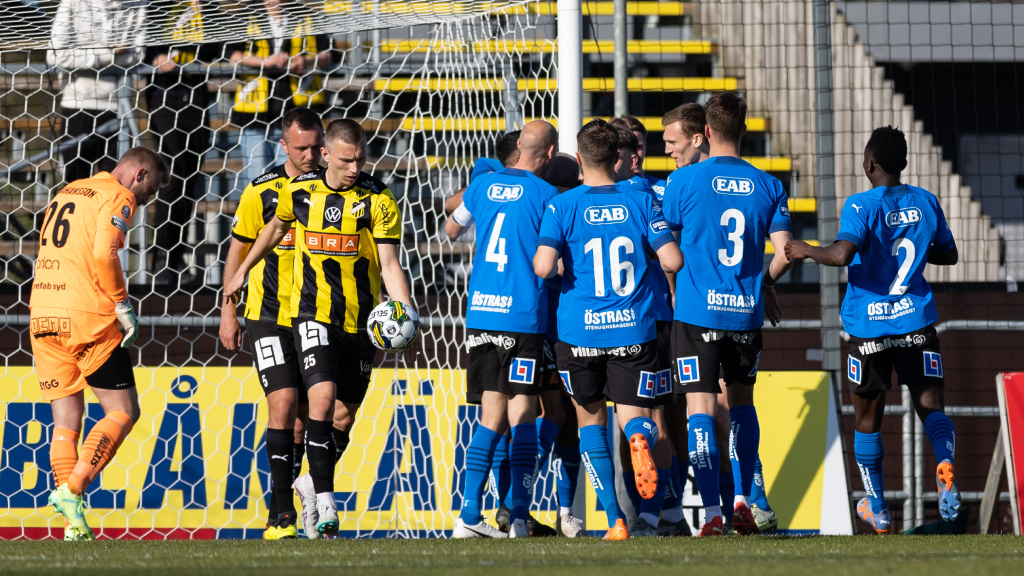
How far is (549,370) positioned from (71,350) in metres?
2.35

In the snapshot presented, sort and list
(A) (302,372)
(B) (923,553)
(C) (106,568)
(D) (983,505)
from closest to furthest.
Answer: (C) (106,568)
(B) (923,553)
(A) (302,372)
(D) (983,505)

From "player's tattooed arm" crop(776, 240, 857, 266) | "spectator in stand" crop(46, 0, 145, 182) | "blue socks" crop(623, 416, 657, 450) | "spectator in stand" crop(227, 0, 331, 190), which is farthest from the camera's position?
"spectator in stand" crop(227, 0, 331, 190)

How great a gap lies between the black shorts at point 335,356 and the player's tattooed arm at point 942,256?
282 centimetres

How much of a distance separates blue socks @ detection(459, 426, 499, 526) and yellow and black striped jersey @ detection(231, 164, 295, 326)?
3.83ft

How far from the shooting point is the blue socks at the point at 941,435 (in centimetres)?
492

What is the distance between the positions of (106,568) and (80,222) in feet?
8.16

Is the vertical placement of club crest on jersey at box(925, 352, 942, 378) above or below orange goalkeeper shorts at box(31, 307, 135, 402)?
below

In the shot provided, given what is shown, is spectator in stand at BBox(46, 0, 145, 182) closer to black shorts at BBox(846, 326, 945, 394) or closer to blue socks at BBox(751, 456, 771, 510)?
blue socks at BBox(751, 456, 771, 510)

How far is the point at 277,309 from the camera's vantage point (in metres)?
5.10

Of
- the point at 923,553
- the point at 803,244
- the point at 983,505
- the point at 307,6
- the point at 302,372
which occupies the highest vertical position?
the point at 307,6

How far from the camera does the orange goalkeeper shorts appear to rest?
510 centimetres

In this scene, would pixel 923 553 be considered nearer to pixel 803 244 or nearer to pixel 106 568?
pixel 803 244

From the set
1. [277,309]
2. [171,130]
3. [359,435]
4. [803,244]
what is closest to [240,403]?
[359,435]

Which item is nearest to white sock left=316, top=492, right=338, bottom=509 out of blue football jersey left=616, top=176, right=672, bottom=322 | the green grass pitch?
the green grass pitch
